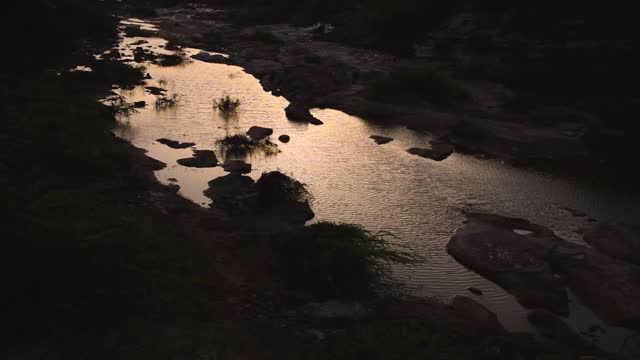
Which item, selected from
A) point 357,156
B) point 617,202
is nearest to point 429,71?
point 357,156

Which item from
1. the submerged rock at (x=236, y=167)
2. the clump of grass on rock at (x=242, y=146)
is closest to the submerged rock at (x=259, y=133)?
the clump of grass on rock at (x=242, y=146)

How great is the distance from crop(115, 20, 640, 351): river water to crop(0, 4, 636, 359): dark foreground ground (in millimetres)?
1151

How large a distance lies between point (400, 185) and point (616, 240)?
597 centimetres

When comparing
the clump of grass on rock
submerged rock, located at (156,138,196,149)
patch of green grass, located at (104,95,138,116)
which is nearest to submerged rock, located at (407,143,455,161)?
the clump of grass on rock

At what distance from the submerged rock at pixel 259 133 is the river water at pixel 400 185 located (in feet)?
1.15

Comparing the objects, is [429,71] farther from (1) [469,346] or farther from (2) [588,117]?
(1) [469,346]

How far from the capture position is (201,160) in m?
17.9

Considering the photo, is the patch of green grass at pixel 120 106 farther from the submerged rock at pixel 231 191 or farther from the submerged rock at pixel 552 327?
the submerged rock at pixel 552 327

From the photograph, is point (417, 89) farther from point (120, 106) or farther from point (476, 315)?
point (476, 315)

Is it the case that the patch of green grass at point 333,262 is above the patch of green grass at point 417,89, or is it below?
below

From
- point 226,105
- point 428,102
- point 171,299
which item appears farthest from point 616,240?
point 226,105

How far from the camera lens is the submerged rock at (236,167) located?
17.3 meters

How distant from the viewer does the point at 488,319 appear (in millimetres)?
10391

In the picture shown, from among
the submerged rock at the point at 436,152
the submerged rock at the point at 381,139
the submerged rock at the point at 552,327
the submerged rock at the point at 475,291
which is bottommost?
the submerged rock at the point at 475,291
